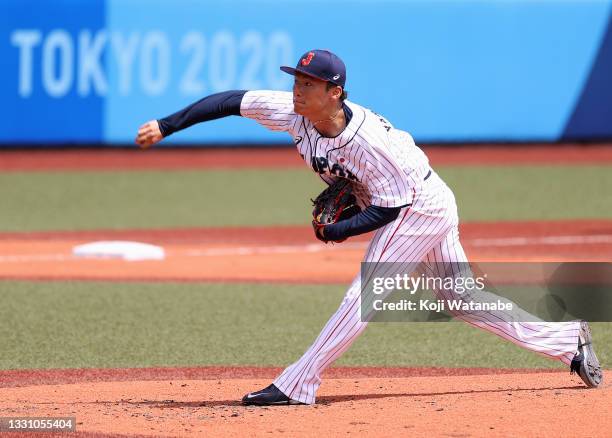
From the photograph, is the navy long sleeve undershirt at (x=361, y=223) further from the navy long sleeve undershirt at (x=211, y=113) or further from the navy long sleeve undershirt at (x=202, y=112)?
the navy long sleeve undershirt at (x=202, y=112)

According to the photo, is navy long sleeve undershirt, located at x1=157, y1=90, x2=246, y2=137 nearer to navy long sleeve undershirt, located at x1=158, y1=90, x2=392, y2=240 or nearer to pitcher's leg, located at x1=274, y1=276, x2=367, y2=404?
navy long sleeve undershirt, located at x1=158, y1=90, x2=392, y2=240

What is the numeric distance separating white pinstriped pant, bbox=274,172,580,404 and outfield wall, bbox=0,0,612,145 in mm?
12583

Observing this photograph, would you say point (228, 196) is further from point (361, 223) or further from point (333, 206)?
point (361, 223)

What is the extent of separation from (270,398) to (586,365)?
5.19ft

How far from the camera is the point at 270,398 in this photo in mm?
5996

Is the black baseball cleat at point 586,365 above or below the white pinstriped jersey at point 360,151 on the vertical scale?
below

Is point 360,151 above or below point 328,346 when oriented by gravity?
above

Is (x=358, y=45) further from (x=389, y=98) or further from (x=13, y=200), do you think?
(x=13, y=200)

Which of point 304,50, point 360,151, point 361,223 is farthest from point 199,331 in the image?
point 304,50

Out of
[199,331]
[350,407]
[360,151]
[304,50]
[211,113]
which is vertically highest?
[304,50]

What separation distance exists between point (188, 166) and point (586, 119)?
6324 millimetres

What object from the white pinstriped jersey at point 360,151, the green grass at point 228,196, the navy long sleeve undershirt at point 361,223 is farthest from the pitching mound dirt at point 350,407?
the green grass at point 228,196

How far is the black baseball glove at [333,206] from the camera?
595cm

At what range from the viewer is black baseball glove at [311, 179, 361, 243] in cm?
595
